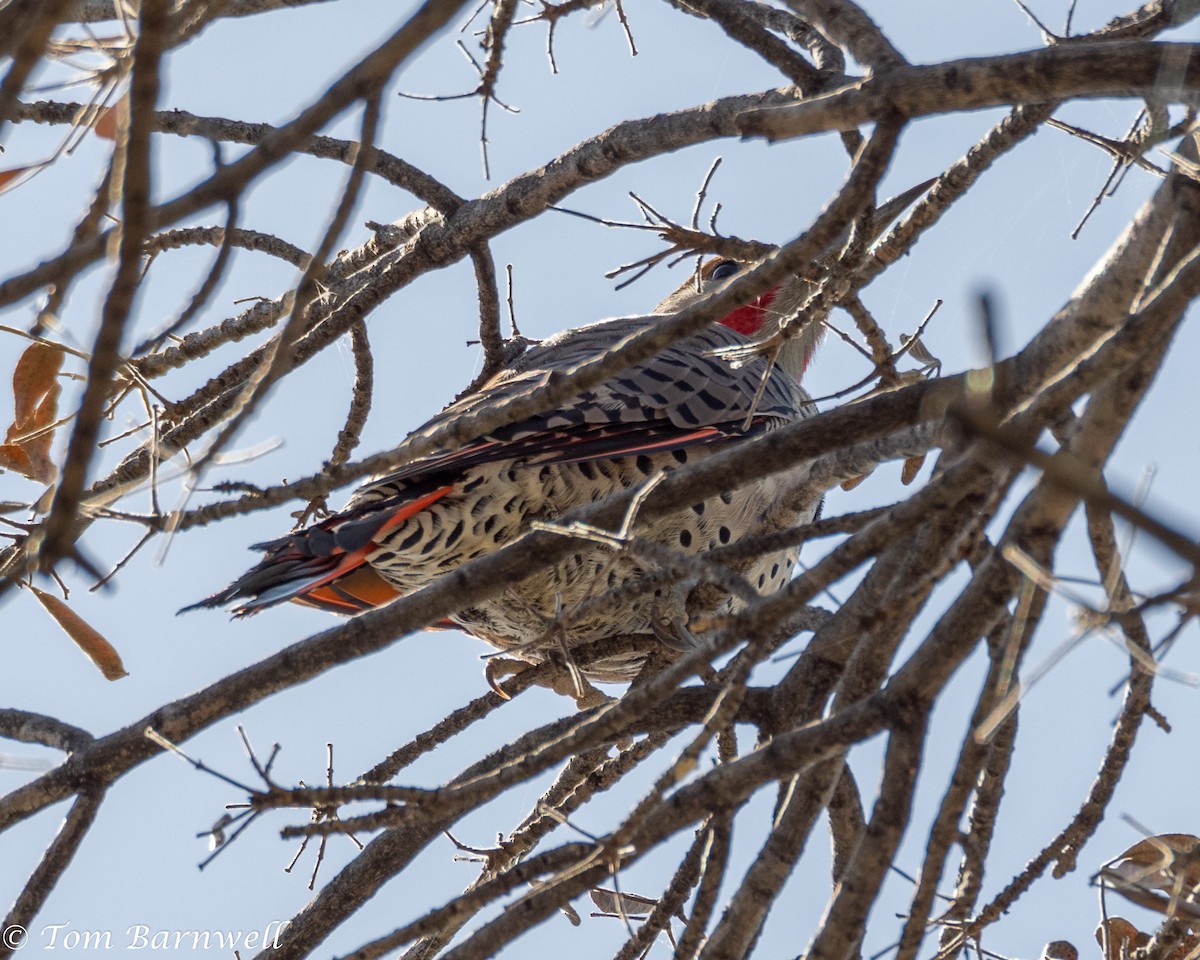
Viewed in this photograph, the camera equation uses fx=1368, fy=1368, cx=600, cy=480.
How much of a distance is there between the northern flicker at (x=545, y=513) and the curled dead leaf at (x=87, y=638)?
0.44m

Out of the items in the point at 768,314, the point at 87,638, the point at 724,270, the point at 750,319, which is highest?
the point at 724,270

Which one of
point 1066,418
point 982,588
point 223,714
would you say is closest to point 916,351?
point 1066,418

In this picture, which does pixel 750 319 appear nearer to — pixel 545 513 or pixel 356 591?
pixel 545 513

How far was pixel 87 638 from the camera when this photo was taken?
2.76 m

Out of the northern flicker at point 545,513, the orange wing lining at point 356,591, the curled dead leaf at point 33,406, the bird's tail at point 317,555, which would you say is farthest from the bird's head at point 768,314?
the curled dead leaf at point 33,406

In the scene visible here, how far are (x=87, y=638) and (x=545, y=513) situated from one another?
4.93 feet

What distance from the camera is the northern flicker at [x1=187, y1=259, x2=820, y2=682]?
11.5 feet

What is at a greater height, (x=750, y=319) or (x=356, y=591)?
(x=750, y=319)

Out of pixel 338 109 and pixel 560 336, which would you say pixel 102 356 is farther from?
pixel 560 336

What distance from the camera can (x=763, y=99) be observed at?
275 centimetres

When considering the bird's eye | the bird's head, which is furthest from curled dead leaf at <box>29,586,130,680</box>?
the bird's eye

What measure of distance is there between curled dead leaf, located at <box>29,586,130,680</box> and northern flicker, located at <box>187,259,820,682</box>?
436mm

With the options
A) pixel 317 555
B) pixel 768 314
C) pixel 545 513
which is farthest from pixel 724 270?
pixel 317 555

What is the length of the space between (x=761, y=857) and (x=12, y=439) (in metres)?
1.82
